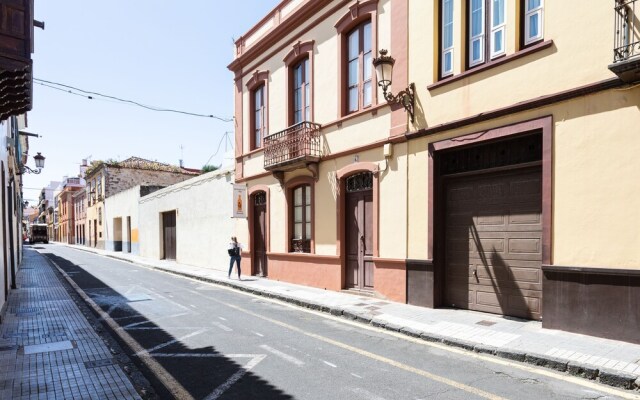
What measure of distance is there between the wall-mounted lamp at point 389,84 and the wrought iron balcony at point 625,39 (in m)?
4.00

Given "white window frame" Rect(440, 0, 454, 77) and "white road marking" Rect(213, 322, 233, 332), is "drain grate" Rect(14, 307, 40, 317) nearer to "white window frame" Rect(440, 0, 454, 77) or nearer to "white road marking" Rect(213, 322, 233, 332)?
"white road marking" Rect(213, 322, 233, 332)

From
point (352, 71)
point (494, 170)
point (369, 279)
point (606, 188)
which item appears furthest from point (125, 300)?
point (606, 188)

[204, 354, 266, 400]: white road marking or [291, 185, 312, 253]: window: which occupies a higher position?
[291, 185, 312, 253]: window

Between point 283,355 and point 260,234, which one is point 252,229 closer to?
point 260,234

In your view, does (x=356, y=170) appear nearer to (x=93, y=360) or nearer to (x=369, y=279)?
(x=369, y=279)

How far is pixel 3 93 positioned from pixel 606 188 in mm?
8083

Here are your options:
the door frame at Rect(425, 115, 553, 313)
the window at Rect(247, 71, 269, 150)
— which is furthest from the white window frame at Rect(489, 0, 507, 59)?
the window at Rect(247, 71, 269, 150)

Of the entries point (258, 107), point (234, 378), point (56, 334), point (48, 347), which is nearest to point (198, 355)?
point (234, 378)

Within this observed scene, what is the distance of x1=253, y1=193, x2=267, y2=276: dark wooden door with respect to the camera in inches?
601

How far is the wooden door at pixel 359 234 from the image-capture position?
428 inches

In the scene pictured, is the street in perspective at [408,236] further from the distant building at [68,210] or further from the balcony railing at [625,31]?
the distant building at [68,210]

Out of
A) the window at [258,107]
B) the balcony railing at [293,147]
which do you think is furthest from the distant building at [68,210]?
the balcony railing at [293,147]

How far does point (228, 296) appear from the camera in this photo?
1160 centimetres

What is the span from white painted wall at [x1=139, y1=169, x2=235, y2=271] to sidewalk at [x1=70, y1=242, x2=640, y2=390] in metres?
8.05
